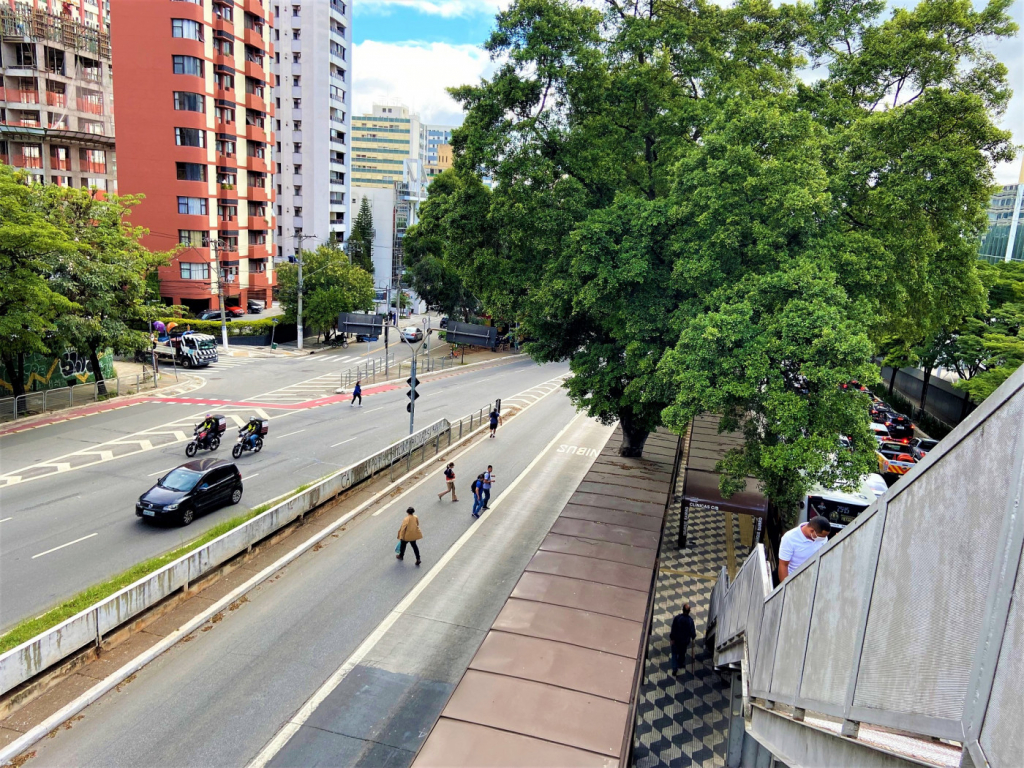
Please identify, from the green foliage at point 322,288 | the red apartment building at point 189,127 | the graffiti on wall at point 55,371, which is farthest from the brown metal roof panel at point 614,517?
the red apartment building at point 189,127

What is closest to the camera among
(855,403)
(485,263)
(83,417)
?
(855,403)

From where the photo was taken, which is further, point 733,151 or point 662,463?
point 662,463

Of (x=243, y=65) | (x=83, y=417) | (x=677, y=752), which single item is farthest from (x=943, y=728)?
(x=243, y=65)

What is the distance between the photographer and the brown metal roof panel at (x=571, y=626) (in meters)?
11.5

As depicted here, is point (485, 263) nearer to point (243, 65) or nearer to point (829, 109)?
point (829, 109)

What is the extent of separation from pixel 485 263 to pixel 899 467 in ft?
59.6

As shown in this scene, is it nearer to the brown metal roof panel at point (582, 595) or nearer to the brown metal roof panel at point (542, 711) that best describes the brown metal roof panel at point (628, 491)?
the brown metal roof panel at point (582, 595)

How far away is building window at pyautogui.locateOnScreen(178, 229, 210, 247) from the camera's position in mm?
55906

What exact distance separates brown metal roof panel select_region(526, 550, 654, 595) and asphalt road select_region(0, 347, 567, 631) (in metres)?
9.54

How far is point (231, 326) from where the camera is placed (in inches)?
2234

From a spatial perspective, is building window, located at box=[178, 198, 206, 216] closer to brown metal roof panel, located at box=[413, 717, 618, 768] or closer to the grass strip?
the grass strip

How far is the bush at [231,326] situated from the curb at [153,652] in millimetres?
39474

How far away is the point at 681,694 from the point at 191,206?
5594cm

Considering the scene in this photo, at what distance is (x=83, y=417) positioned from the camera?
3023 cm
